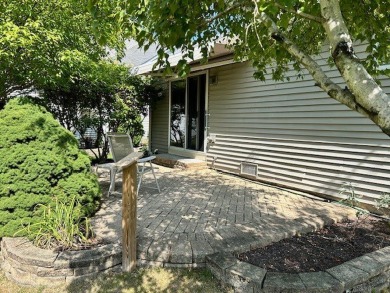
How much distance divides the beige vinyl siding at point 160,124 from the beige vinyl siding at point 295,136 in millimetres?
2396

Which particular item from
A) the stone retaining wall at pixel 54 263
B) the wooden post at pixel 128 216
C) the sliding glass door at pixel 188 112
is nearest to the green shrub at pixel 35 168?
the stone retaining wall at pixel 54 263

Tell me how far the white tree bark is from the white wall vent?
460 cm

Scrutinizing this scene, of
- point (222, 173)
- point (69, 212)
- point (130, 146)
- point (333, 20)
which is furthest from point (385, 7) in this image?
point (222, 173)

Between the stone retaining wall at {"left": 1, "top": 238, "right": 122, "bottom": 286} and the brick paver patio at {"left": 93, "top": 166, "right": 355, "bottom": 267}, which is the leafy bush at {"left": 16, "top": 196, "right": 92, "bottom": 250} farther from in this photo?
the brick paver patio at {"left": 93, "top": 166, "right": 355, "bottom": 267}

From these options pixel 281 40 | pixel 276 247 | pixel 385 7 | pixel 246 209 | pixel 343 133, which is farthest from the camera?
pixel 343 133

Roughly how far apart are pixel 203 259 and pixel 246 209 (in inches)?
65.1

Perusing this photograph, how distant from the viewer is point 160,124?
9602 mm

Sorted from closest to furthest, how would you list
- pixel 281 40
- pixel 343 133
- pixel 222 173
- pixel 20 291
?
pixel 281 40 < pixel 20 291 < pixel 343 133 < pixel 222 173

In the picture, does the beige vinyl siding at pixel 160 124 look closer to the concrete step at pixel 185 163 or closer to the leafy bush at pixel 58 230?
the concrete step at pixel 185 163

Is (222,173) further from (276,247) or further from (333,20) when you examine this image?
(333,20)

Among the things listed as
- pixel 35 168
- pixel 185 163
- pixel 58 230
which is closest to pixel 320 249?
pixel 58 230

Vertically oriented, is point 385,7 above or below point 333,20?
above

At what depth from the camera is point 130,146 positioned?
5.46 m

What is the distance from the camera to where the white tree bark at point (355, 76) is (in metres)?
1.42
